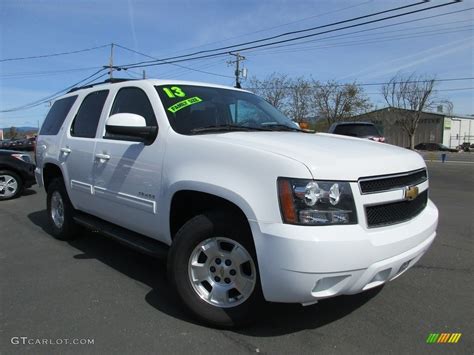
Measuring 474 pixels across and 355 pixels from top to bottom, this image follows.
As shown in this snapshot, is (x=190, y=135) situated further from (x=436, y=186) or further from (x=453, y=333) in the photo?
(x=436, y=186)

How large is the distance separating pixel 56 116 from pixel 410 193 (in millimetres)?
4701

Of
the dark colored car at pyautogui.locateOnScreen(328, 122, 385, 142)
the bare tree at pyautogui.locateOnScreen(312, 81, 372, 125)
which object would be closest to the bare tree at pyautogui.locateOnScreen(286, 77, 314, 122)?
the bare tree at pyautogui.locateOnScreen(312, 81, 372, 125)

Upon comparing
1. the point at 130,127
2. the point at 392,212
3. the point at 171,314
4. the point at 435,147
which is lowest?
the point at 435,147

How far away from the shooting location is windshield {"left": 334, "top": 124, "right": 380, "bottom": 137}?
13367 mm

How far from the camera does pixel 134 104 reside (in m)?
4.17

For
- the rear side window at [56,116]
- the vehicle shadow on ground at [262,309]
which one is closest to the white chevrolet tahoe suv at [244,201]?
the vehicle shadow on ground at [262,309]

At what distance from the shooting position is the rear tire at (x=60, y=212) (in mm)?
5332

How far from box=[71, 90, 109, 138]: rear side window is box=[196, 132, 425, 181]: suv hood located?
6.22ft

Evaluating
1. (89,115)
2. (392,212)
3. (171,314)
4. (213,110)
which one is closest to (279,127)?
(213,110)

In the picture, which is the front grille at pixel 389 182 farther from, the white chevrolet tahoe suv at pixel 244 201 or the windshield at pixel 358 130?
the windshield at pixel 358 130

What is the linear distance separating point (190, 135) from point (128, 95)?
121 cm

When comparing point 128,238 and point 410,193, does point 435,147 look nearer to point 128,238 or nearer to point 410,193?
point 410,193

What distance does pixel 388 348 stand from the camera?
114 inches

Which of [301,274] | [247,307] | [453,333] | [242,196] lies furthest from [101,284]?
[453,333]
